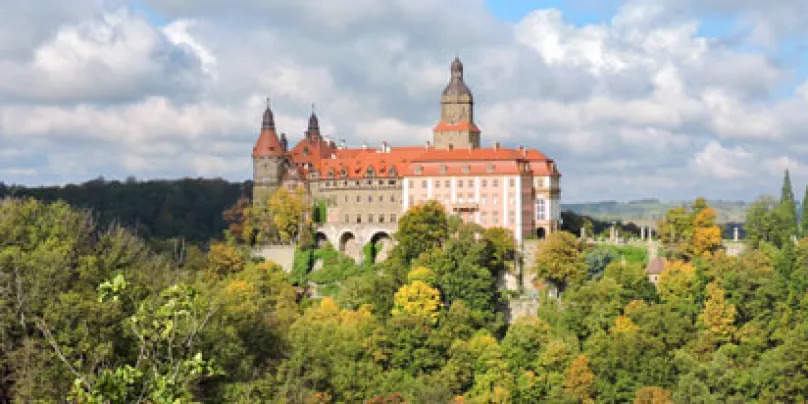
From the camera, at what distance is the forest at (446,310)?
40.3 m

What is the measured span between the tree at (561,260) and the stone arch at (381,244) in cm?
1044

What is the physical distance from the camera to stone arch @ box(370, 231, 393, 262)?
66.8m

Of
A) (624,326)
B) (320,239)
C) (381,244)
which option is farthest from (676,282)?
(320,239)

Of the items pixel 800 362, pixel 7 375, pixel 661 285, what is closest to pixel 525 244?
pixel 661 285

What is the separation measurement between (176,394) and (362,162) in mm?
55330

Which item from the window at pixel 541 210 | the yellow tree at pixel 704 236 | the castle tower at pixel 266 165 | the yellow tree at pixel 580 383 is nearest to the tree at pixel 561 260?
the window at pixel 541 210

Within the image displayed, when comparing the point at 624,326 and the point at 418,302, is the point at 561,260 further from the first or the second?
the point at 418,302

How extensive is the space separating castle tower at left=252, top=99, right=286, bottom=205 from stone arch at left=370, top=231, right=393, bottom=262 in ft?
23.7

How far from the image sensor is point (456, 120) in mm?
68500

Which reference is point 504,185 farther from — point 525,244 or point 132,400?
point 132,400

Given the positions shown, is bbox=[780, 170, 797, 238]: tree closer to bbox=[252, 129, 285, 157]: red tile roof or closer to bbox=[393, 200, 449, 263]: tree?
bbox=[393, 200, 449, 263]: tree

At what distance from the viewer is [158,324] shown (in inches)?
547

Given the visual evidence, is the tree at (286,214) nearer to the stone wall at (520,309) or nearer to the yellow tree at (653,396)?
the stone wall at (520,309)

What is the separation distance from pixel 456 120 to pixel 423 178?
5059 mm
